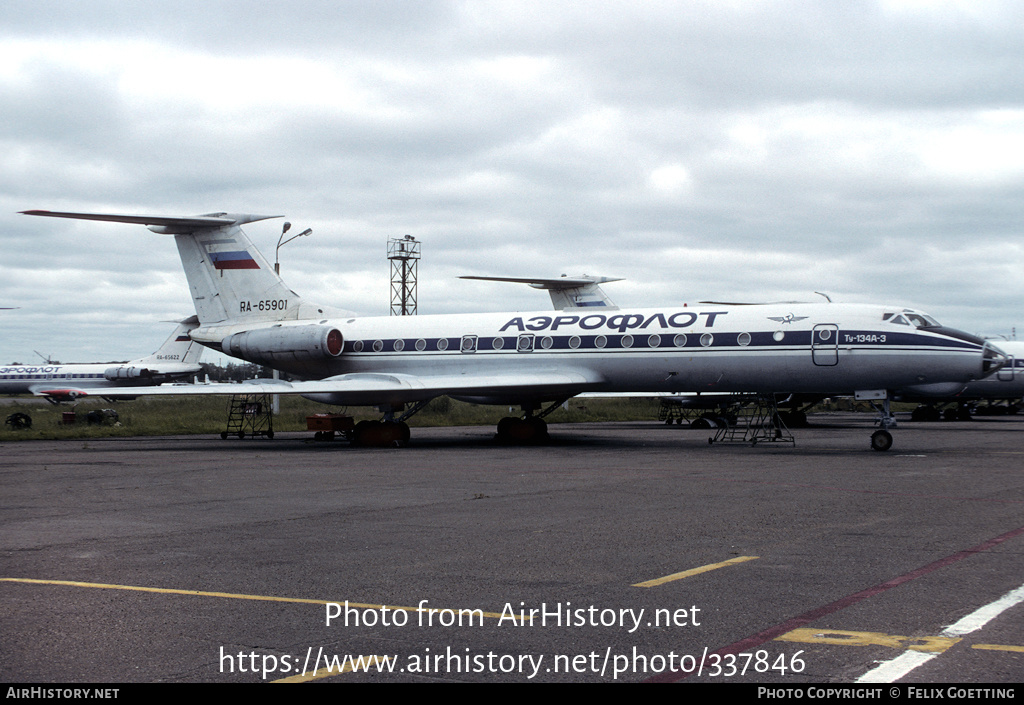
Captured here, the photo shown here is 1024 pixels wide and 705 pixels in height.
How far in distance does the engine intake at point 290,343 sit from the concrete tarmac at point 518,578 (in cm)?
1231

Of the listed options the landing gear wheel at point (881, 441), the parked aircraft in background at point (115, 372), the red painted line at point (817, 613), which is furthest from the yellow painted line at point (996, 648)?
the parked aircraft in background at point (115, 372)

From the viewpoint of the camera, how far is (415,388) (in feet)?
80.8

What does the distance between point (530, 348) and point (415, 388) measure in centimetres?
318

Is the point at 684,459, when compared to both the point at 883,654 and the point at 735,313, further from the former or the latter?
the point at 883,654

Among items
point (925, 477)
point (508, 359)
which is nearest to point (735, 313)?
point (508, 359)

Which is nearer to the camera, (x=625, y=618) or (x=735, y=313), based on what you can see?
(x=625, y=618)

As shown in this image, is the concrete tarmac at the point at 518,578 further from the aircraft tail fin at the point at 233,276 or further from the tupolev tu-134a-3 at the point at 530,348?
the aircraft tail fin at the point at 233,276

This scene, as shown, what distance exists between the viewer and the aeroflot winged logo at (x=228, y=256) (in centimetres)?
2864

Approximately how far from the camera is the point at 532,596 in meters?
6.43

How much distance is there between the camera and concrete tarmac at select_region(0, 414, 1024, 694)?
4.92 meters

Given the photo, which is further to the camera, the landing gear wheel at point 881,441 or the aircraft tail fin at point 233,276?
the aircraft tail fin at point 233,276

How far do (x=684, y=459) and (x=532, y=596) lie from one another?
13.2 m

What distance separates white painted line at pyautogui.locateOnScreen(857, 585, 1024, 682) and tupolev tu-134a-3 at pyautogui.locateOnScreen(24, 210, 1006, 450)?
1531 centimetres

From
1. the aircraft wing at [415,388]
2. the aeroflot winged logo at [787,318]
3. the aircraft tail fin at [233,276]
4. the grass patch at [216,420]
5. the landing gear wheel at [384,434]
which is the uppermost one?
the aircraft tail fin at [233,276]
